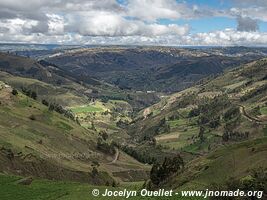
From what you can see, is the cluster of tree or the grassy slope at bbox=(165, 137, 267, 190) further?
the cluster of tree

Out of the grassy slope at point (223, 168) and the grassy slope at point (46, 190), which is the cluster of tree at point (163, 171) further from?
the grassy slope at point (46, 190)

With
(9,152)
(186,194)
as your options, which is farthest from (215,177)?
(9,152)

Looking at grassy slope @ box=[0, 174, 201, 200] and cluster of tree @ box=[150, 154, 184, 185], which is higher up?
grassy slope @ box=[0, 174, 201, 200]

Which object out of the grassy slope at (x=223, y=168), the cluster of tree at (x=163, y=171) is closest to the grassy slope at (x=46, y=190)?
the grassy slope at (x=223, y=168)

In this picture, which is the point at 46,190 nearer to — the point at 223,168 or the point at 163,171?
the point at 223,168

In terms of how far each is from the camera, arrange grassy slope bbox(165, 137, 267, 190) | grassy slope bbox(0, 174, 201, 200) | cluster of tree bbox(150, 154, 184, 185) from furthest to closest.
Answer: cluster of tree bbox(150, 154, 184, 185)
grassy slope bbox(165, 137, 267, 190)
grassy slope bbox(0, 174, 201, 200)

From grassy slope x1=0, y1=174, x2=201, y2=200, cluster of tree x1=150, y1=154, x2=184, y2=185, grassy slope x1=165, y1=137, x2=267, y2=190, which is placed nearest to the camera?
grassy slope x1=0, y1=174, x2=201, y2=200

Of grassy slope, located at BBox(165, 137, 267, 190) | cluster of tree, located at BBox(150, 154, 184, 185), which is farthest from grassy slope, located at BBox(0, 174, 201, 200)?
cluster of tree, located at BBox(150, 154, 184, 185)

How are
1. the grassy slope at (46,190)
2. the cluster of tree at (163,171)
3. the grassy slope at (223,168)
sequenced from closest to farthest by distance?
the grassy slope at (46,190)
the grassy slope at (223,168)
the cluster of tree at (163,171)

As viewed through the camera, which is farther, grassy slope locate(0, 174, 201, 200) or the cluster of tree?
the cluster of tree

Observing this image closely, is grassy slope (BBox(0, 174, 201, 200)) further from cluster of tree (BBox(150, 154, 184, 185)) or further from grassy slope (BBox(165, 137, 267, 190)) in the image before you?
cluster of tree (BBox(150, 154, 184, 185))

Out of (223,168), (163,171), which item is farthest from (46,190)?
(163,171)

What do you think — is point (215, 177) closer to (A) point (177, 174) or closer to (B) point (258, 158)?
(B) point (258, 158)

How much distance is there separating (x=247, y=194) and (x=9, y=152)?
12352 centimetres
